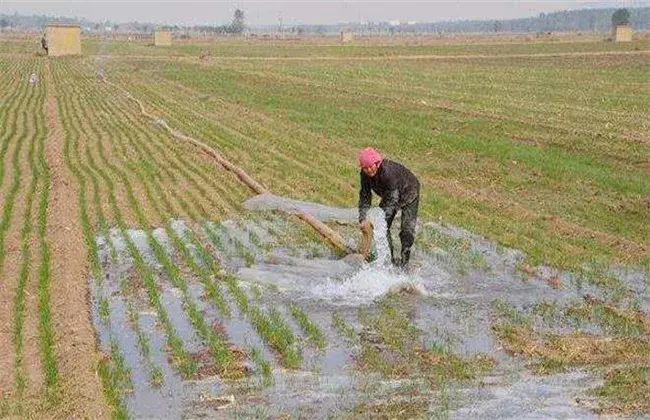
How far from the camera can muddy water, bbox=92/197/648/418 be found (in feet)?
24.1

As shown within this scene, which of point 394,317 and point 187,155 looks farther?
point 187,155

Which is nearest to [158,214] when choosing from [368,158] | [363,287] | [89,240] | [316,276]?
[89,240]

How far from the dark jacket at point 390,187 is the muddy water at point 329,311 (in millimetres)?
786

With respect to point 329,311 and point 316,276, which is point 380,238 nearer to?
point 316,276

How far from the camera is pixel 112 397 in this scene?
752 cm

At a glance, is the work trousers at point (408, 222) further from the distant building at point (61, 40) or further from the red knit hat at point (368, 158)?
the distant building at point (61, 40)

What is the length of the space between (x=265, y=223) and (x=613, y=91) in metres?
23.9

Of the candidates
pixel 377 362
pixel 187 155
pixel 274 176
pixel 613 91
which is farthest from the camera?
pixel 613 91

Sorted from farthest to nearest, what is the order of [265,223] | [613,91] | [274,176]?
[613,91]
[274,176]
[265,223]

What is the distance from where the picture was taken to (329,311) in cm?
992

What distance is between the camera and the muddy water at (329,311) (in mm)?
7344

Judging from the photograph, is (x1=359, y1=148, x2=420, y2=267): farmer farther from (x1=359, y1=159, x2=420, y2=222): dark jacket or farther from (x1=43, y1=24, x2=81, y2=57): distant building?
(x1=43, y1=24, x2=81, y2=57): distant building

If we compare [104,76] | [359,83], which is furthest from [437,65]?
[104,76]

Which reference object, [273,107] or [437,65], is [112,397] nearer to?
[273,107]
